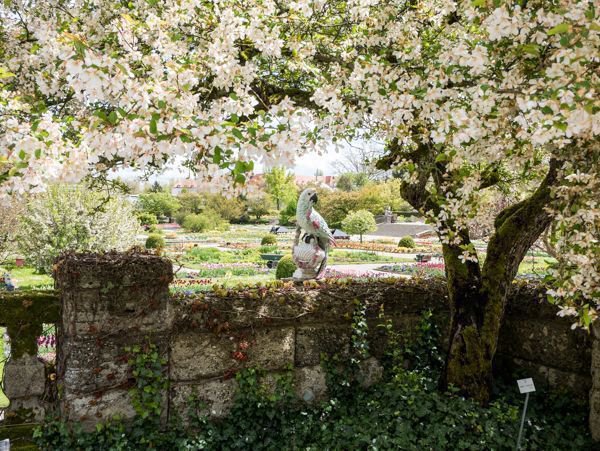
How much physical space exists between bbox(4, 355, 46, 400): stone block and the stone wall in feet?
0.51

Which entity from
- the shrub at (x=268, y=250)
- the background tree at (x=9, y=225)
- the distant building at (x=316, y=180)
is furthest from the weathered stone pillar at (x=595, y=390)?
the distant building at (x=316, y=180)

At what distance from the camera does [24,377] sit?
398cm

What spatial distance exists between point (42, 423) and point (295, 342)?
2258 millimetres

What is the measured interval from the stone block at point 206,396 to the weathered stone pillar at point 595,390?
126 inches

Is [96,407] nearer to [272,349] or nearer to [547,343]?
[272,349]

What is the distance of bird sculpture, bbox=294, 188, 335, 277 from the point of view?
25.7 feet

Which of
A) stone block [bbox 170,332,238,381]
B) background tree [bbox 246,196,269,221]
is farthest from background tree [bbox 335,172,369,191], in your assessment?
stone block [bbox 170,332,238,381]

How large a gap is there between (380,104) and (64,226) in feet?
40.8

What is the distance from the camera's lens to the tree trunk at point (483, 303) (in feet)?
15.3

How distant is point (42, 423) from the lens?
4.04m

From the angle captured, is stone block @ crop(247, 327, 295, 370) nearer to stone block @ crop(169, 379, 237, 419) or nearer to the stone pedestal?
stone block @ crop(169, 379, 237, 419)

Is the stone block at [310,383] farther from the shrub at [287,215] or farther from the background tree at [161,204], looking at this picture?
the background tree at [161,204]

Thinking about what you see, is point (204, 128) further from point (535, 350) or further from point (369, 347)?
point (535, 350)

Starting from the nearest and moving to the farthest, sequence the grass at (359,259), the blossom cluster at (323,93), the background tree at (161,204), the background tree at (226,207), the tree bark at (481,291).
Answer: the blossom cluster at (323,93), the tree bark at (481,291), the grass at (359,259), the background tree at (226,207), the background tree at (161,204)
